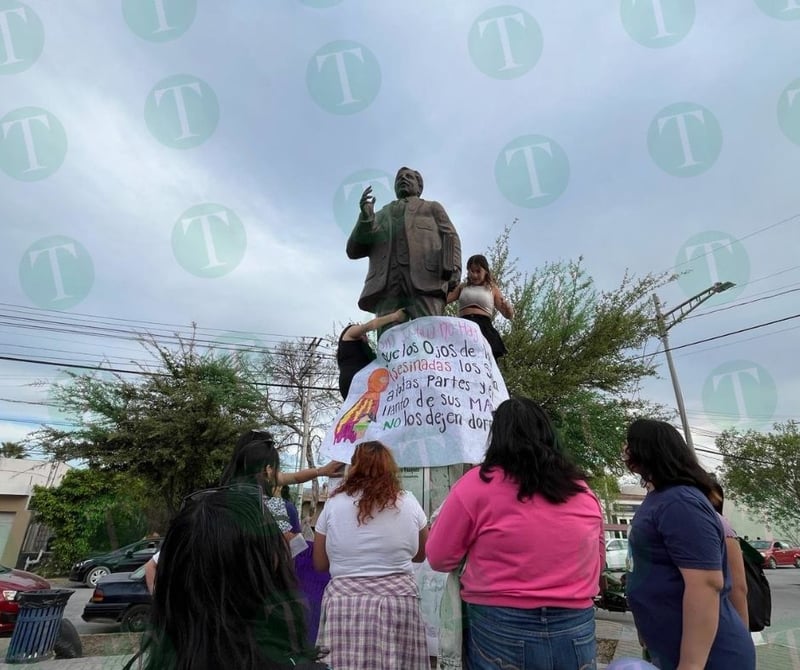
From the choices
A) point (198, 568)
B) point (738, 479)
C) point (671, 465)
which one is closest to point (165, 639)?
point (198, 568)

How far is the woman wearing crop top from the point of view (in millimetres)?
4195

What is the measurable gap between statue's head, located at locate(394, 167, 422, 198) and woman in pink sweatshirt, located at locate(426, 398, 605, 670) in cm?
325

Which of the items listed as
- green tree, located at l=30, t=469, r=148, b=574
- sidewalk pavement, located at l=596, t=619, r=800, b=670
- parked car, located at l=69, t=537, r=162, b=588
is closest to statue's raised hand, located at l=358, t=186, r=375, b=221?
sidewalk pavement, located at l=596, t=619, r=800, b=670

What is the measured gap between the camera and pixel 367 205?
4035 millimetres

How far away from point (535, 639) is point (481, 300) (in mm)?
2898

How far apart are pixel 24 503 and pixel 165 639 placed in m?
25.6

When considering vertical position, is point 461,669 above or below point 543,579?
below

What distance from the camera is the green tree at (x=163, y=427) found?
57.3 feet

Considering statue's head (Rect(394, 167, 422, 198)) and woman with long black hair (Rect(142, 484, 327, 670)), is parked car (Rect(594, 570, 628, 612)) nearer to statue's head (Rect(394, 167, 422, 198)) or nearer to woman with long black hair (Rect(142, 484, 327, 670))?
statue's head (Rect(394, 167, 422, 198))

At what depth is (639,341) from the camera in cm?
1307

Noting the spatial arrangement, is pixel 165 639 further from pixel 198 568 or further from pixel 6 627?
pixel 6 627

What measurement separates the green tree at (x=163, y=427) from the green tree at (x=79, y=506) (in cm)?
93

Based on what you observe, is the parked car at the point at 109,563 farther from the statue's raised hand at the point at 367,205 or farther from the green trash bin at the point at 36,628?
the statue's raised hand at the point at 367,205

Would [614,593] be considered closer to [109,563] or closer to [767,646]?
[767,646]
